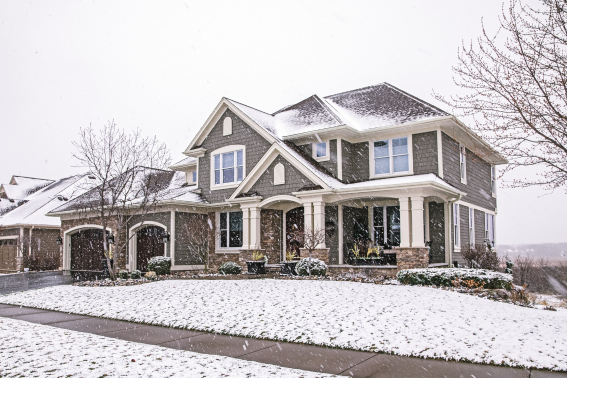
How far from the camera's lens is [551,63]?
20.7 ft

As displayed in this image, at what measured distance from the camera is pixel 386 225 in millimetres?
15797

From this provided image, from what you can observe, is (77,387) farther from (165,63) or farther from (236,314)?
(165,63)

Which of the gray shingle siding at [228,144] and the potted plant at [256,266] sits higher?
the gray shingle siding at [228,144]

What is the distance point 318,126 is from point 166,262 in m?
7.47

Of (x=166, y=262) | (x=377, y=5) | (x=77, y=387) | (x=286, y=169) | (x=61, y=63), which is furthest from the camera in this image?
(x=166, y=262)

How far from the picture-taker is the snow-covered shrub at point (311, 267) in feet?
43.6

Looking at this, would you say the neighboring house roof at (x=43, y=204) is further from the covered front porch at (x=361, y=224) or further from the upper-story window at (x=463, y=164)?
the upper-story window at (x=463, y=164)

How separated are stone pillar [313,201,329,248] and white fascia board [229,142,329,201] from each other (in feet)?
2.26

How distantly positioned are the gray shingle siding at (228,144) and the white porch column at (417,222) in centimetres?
617

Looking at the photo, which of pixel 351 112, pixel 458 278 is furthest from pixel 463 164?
pixel 458 278

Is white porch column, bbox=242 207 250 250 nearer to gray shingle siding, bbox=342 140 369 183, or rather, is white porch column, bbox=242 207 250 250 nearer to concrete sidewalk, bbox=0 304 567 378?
gray shingle siding, bbox=342 140 369 183

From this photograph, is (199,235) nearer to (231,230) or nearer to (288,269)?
(231,230)

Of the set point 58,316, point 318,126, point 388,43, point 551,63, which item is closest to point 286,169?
point 318,126

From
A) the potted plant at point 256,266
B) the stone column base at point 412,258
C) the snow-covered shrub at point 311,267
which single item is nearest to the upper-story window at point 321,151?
the potted plant at point 256,266
